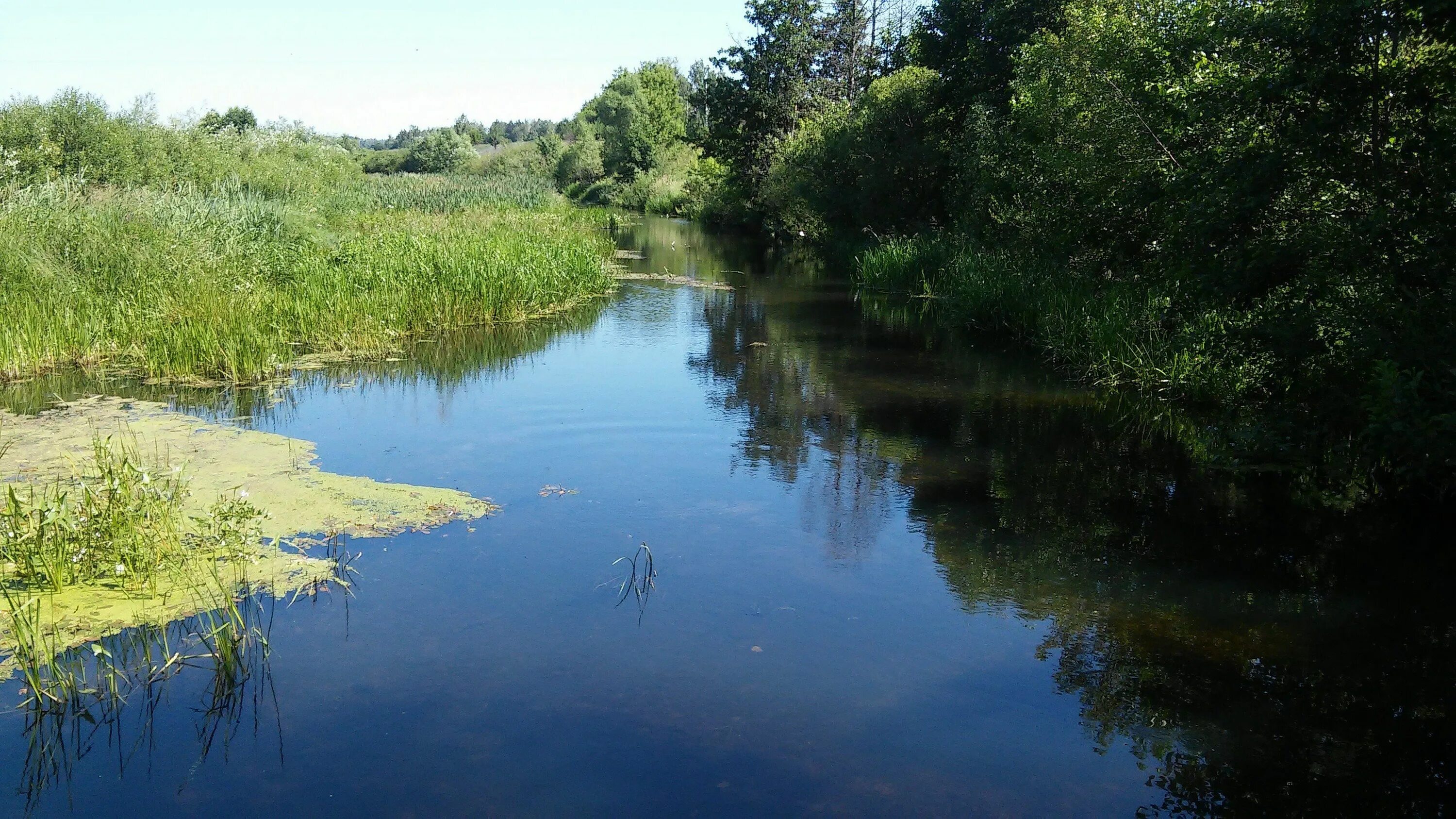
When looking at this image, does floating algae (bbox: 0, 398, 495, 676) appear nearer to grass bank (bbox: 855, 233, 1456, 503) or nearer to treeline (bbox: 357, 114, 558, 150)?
grass bank (bbox: 855, 233, 1456, 503)

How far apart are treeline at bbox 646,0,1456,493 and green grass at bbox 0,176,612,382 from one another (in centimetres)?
757

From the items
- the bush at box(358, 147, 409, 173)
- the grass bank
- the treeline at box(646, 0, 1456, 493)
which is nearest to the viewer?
the grass bank

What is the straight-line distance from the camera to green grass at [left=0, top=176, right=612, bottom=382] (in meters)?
11.1

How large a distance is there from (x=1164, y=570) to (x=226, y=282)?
11.6 m

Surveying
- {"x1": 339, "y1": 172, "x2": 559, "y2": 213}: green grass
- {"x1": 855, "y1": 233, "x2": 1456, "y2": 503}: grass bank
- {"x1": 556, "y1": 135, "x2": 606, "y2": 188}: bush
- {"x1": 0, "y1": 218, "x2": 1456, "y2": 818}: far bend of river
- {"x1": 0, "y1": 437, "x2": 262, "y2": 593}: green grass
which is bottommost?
{"x1": 0, "y1": 218, "x2": 1456, "y2": 818}: far bend of river

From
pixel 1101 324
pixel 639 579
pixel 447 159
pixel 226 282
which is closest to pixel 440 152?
pixel 447 159

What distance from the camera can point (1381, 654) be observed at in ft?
17.3

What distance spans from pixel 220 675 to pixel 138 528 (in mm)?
1419

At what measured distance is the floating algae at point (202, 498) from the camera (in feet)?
17.2

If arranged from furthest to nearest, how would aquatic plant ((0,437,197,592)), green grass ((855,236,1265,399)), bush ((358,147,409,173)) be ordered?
bush ((358,147,409,173))
green grass ((855,236,1265,399))
aquatic plant ((0,437,197,592))

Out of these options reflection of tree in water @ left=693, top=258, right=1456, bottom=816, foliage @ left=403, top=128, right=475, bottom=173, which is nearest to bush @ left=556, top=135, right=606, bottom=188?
foliage @ left=403, top=128, right=475, bottom=173

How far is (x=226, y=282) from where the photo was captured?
13.0m

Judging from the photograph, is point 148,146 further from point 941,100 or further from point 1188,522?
point 1188,522

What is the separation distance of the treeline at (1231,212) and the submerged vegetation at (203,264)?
7.61 meters
